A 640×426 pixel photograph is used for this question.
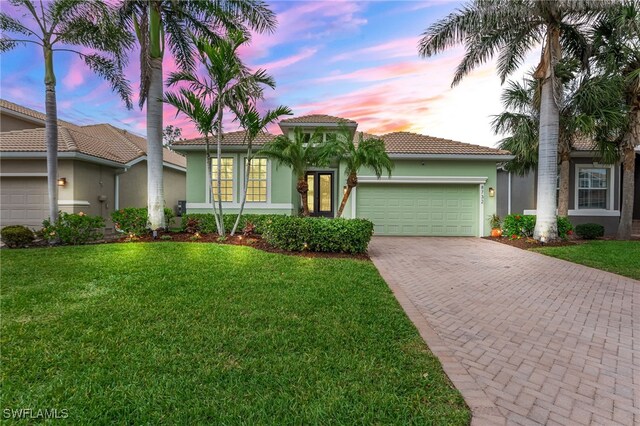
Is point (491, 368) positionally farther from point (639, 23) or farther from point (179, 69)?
point (639, 23)

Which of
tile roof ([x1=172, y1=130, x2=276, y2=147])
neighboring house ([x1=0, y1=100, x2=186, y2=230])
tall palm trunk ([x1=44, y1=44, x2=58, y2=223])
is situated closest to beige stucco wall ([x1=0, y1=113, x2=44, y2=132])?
neighboring house ([x1=0, y1=100, x2=186, y2=230])

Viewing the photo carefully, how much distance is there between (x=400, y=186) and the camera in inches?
543

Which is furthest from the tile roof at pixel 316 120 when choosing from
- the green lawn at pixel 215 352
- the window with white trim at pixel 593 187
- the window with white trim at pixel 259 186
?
the window with white trim at pixel 593 187

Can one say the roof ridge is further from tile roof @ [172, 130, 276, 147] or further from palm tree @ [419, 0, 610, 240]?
palm tree @ [419, 0, 610, 240]

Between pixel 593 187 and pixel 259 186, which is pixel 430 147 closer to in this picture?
pixel 259 186

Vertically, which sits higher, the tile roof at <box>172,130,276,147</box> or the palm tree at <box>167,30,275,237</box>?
the palm tree at <box>167,30,275,237</box>

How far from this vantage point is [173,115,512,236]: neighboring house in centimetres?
1317

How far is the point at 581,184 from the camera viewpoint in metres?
15.1

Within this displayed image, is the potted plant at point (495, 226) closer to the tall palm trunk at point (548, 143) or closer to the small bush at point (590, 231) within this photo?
the tall palm trunk at point (548, 143)

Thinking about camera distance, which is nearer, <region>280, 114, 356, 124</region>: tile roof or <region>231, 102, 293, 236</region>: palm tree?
<region>231, 102, 293, 236</region>: palm tree

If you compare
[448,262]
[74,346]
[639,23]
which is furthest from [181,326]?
[639,23]

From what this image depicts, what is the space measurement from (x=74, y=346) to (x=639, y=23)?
17814 millimetres

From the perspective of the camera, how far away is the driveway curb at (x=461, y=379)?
2297 mm

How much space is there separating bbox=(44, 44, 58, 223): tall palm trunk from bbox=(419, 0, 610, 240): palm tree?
43.2ft
